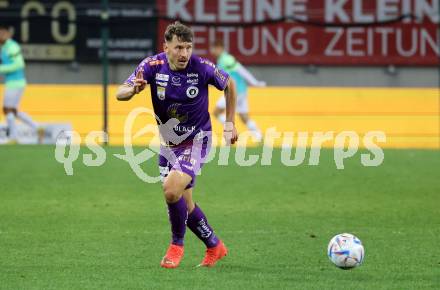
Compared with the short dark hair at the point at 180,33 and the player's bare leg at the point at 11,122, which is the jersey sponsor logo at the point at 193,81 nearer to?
the short dark hair at the point at 180,33

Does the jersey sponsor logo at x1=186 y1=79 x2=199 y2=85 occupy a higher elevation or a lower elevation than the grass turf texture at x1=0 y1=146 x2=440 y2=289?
higher

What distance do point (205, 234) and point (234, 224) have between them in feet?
7.79

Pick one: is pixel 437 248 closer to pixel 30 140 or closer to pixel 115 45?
pixel 30 140

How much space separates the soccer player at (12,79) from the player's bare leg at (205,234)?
37.7ft

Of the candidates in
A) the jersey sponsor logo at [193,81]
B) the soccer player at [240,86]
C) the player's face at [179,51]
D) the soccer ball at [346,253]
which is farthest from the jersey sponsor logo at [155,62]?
the soccer player at [240,86]

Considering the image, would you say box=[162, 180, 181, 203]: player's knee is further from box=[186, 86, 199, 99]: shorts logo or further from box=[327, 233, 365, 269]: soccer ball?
box=[327, 233, 365, 269]: soccer ball

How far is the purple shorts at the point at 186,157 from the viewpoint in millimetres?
8690

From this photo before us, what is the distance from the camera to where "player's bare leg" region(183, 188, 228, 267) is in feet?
28.8

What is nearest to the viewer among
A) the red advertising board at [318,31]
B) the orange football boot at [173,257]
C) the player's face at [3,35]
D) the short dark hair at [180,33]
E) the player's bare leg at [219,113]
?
the short dark hair at [180,33]

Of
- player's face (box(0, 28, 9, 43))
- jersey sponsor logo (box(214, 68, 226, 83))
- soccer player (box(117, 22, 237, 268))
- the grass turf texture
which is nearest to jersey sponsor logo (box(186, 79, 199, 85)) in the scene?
soccer player (box(117, 22, 237, 268))

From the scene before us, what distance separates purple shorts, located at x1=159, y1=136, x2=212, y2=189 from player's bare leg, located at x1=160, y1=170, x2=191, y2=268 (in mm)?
93

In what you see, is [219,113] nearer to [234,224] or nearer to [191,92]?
[234,224]

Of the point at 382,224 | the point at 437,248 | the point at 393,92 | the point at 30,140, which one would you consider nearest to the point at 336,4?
the point at 393,92

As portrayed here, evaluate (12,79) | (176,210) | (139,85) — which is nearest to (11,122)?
(12,79)
